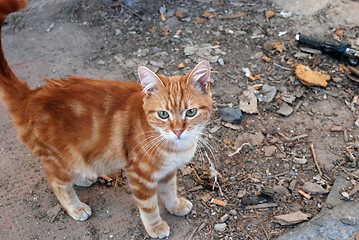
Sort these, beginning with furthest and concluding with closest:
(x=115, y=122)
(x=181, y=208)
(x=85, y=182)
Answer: (x=85, y=182)
(x=181, y=208)
(x=115, y=122)

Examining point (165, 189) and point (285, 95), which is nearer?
point (165, 189)

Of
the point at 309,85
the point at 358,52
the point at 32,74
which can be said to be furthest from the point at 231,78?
the point at 32,74

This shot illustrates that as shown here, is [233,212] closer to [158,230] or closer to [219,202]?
[219,202]

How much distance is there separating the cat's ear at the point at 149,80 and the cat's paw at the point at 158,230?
1.31 meters

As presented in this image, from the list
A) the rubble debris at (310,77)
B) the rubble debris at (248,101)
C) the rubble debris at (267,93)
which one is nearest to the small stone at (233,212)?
the rubble debris at (248,101)

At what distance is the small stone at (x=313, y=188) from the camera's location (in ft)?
12.0

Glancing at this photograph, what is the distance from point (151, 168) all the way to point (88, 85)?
0.94 m

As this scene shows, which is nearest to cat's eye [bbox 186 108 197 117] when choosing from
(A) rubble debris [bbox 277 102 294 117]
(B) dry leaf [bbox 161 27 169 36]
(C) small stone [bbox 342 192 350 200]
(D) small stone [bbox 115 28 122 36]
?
(C) small stone [bbox 342 192 350 200]

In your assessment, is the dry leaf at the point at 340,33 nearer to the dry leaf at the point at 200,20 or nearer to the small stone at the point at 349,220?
the dry leaf at the point at 200,20

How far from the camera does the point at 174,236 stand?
135 inches

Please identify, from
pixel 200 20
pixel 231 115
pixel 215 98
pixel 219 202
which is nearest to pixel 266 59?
pixel 215 98

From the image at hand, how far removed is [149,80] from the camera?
2875mm

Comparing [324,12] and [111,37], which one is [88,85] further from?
[324,12]

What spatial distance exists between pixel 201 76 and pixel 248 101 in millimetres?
1891
